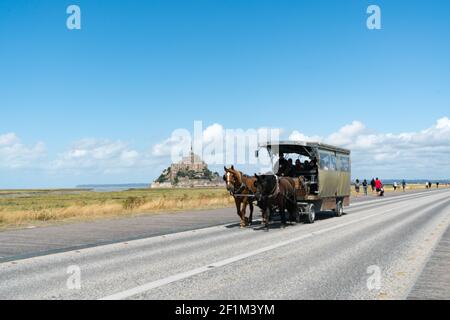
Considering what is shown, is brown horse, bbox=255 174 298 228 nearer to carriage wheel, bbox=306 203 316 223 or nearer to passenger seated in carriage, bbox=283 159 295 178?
carriage wheel, bbox=306 203 316 223

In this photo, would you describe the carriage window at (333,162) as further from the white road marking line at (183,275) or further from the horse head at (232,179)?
the white road marking line at (183,275)

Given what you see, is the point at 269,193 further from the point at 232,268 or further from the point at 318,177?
the point at 232,268

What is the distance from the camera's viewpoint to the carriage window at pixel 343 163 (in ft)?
74.0

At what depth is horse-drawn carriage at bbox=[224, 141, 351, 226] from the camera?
1655 centimetres

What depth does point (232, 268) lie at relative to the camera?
345 inches

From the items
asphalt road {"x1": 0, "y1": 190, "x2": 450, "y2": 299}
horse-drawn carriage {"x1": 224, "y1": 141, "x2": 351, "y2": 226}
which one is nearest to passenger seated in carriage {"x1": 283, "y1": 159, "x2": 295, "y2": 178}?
horse-drawn carriage {"x1": 224, "y1": 141, "x2": 351, "y2": 226}

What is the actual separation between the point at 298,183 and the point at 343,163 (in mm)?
5439

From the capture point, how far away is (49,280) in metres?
7.91

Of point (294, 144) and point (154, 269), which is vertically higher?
point (294, 144)

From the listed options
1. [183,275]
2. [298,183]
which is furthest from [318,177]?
[183,275]

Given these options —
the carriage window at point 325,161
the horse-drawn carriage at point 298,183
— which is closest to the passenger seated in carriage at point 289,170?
the horse-drawn carriage at point 298,183

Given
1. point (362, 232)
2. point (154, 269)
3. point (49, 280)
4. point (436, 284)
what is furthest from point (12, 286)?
point (362, 232)
